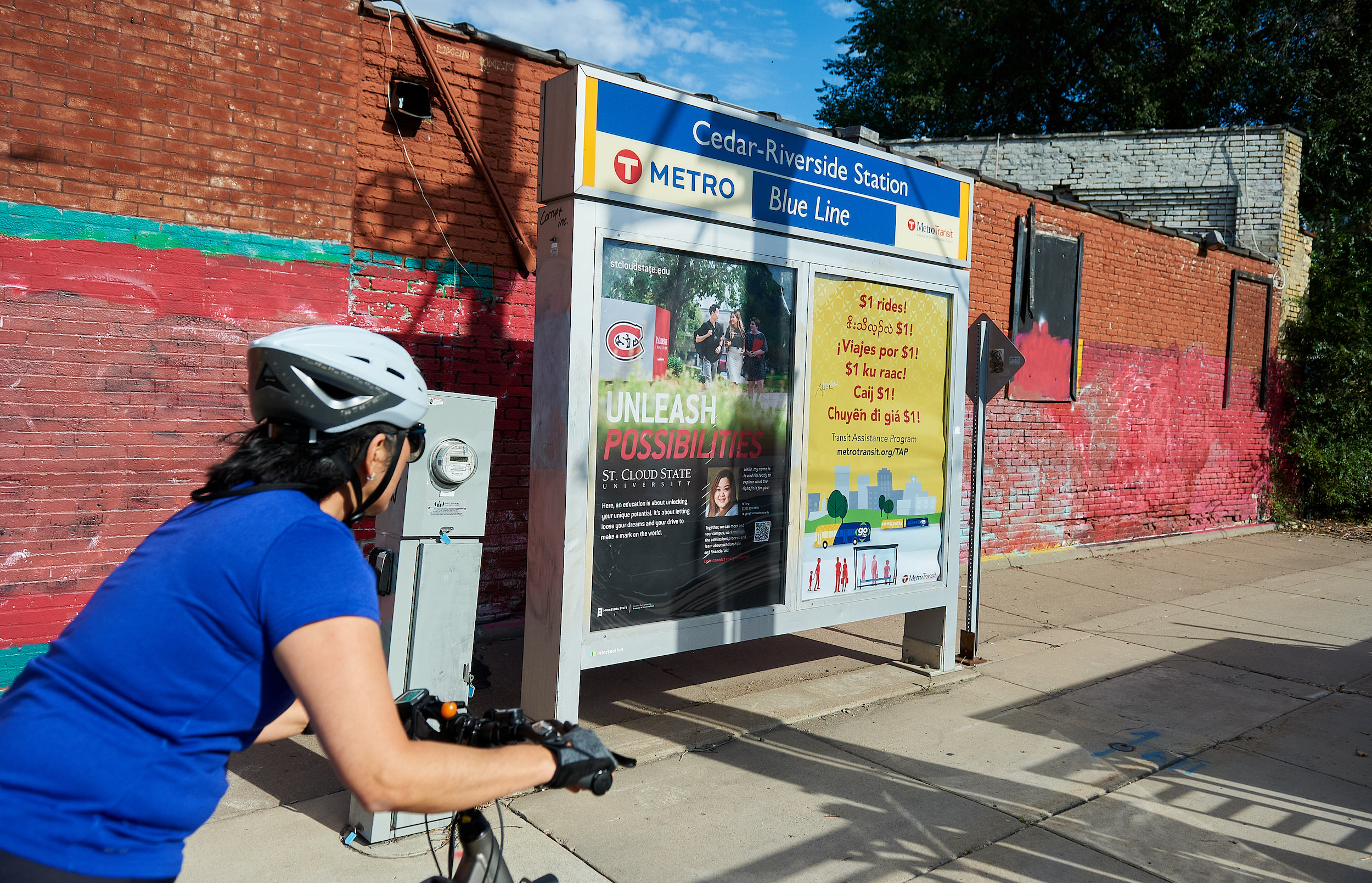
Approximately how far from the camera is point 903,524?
6.40 meters

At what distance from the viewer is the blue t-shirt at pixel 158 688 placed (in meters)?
1.42

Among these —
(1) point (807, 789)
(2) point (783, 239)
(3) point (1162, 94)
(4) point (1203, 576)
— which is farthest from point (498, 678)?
(3) point (1162, 94)

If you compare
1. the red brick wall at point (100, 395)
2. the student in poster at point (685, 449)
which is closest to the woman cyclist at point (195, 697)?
the student in poster at point (685, 449)

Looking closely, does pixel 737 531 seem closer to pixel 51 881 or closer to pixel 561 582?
pixel 561 582

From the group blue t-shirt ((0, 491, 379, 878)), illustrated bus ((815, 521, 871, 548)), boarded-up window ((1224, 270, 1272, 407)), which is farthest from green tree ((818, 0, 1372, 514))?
blue t-shirt ((0, 491, 379, 878))

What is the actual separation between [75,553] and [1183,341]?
1339cm

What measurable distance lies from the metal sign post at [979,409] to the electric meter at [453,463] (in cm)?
406

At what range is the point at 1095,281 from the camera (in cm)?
1166

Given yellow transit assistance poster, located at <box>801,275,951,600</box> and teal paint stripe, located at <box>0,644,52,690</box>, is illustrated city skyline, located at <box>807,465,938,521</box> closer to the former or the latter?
yellow transit assistance poster, located at <box>801,275,951,600</box>

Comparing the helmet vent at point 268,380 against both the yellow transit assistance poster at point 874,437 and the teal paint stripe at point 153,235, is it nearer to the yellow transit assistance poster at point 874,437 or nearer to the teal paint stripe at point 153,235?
the yellow transit assistance poster at point 874,437

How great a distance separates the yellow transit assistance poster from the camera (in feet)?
19.3

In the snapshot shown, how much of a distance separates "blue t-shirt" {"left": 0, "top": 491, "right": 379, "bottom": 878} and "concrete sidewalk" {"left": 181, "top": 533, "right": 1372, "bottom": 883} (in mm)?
2395

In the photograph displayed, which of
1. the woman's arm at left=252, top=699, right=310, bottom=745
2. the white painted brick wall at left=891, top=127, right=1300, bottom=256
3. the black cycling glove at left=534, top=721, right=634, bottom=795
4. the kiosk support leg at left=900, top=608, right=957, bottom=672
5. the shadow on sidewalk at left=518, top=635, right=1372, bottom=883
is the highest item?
the white painted brick wall at left=891, top=127, right=1300, bottom=256

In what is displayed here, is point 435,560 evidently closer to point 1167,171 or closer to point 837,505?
point 837,505
